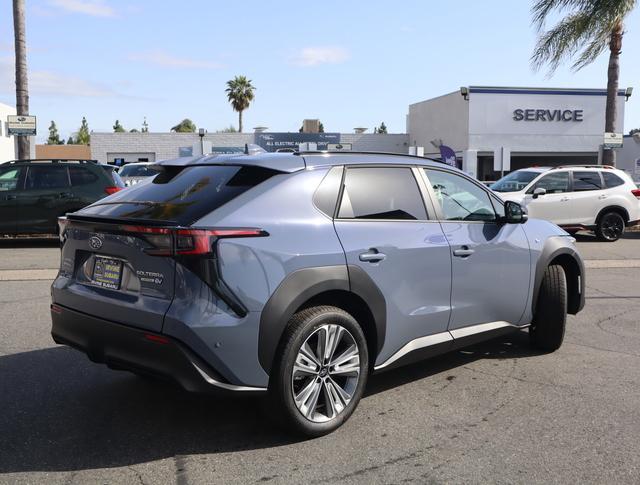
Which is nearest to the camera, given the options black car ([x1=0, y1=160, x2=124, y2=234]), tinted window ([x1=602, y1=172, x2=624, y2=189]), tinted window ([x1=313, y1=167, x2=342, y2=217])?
tinted window ([x1=313, y1=167, x2=342, y2=217])

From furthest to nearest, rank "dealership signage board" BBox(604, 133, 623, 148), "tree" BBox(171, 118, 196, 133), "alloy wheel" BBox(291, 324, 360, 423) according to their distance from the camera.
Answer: "tree" BBox(171, 118, 196, 133)
"dealership signage board" BBox(604, 133, 623, 148)
"alloy wheel" BBox(291, 324, 360, 423)

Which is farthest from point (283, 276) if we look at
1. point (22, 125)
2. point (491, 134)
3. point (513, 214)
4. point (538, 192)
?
point (491, 134)

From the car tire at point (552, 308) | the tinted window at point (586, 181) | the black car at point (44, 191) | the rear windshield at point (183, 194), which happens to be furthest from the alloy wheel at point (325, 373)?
the tinted window at point (586, 181)

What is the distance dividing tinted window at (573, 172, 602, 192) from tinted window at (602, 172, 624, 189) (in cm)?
20

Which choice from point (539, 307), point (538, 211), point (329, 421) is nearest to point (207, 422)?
point (329, 421)

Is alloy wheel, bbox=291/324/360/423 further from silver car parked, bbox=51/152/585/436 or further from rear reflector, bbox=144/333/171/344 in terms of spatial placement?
rear reflector, bbox=144/333/171/344

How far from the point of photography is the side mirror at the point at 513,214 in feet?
16.7

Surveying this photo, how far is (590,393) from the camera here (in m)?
4.63

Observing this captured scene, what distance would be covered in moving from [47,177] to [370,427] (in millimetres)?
10808

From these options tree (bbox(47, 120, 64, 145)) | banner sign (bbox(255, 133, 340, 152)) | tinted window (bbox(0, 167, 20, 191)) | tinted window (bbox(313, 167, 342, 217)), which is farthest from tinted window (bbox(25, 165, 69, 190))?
tree (bbox(47, 120, 64, 145))

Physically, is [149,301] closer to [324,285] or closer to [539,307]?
[324,285]

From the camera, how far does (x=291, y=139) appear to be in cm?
4041

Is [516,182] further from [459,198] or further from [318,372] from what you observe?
[318,372]

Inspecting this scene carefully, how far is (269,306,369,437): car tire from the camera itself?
3.59 metres
